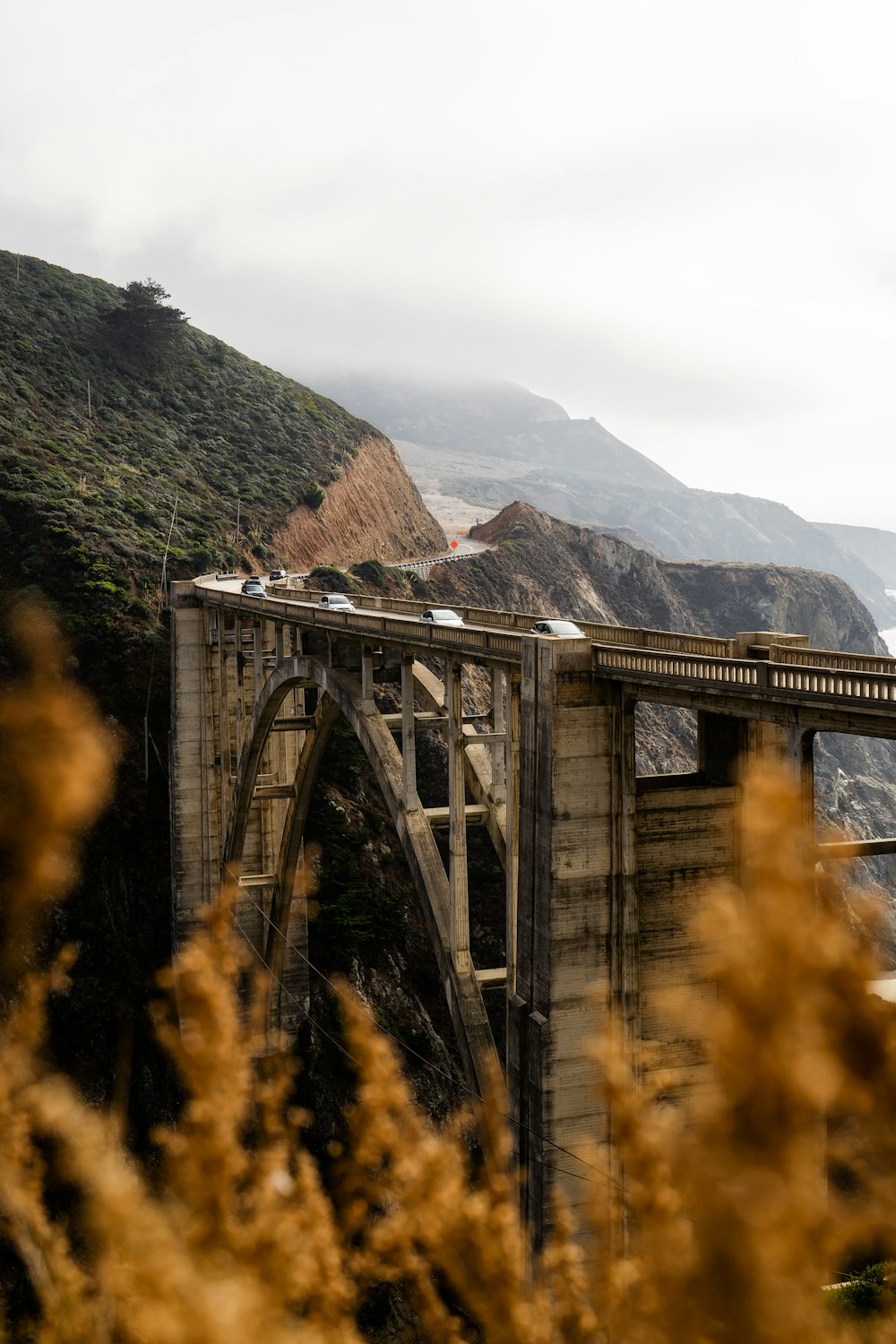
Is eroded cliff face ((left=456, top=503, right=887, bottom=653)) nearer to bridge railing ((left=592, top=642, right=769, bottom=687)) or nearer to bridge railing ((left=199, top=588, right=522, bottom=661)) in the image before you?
bridge railing ((left=199, top=588, right=522, bottom=661))

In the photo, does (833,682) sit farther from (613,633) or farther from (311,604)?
(311,604)

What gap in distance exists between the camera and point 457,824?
15.9m

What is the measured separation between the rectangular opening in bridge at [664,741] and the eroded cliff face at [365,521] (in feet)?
82.2

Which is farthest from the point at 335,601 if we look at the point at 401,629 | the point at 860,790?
the point at 860,790

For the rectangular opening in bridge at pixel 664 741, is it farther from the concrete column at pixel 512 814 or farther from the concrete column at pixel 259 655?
the concrete column at pixel 512 814

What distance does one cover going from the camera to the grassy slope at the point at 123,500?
36.0 meters

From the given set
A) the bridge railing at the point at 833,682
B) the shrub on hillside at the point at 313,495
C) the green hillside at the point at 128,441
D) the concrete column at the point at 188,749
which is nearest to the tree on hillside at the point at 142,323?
the green hillside at the point at 128,441

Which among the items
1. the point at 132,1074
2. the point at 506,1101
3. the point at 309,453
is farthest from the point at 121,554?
the point at 506,1101

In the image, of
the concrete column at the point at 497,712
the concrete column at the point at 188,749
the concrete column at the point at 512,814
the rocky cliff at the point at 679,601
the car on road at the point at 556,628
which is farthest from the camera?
the rocky cliff at the point at 679,601

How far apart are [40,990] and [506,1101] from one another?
9.86 metres

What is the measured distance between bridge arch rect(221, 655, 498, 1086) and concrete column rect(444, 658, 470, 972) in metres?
0.26

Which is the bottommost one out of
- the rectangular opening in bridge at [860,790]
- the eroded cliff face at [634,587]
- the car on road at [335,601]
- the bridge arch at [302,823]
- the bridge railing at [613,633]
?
the rectangular opening in bridge at [860,790]

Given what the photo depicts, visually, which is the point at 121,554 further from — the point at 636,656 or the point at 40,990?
the point at 40,990

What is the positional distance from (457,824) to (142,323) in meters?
71.3
